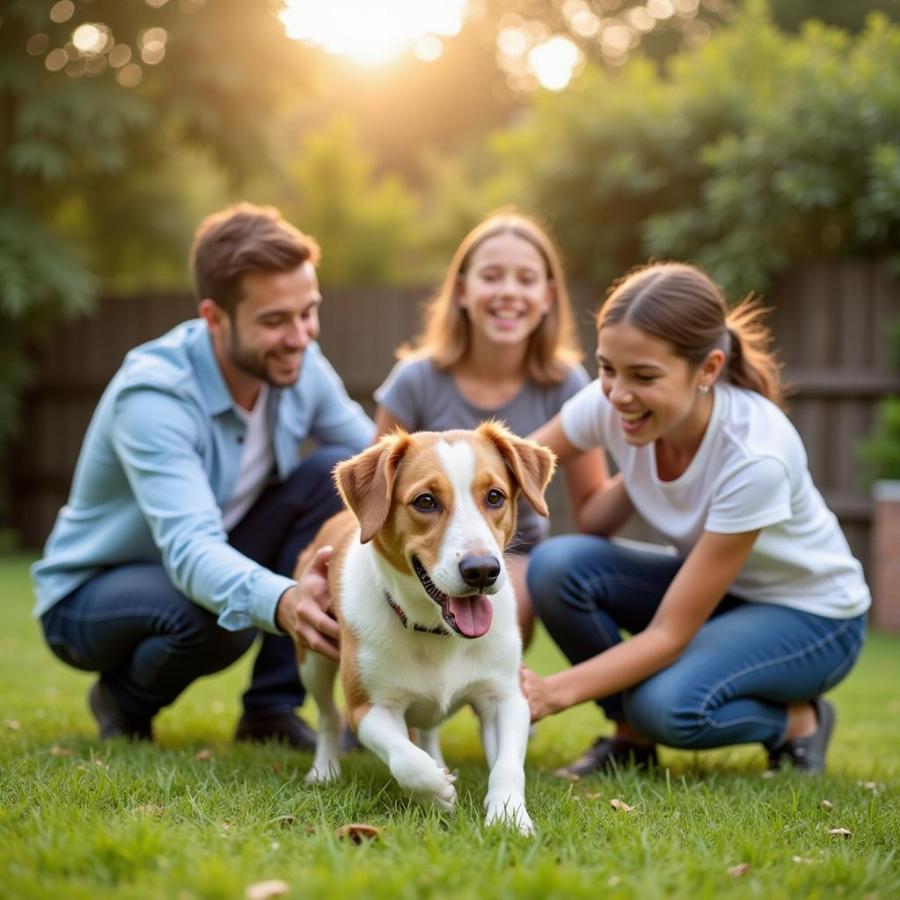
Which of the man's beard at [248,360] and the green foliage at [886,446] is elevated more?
the man's beard at [248,360]

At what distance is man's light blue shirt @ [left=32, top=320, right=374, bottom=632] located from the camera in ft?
11.8

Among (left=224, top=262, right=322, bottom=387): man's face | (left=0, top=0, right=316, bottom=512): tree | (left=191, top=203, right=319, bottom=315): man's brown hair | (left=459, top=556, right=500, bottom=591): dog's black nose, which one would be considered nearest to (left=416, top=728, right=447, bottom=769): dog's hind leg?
(left=459, top=556, right=500, bottom=591): dog's black nose

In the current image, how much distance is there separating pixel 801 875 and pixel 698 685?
1308 mm

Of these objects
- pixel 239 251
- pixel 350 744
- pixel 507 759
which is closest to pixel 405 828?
pixel 507 759

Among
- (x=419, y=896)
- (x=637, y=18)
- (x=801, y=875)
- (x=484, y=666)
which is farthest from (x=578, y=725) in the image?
(x=637, y=18)

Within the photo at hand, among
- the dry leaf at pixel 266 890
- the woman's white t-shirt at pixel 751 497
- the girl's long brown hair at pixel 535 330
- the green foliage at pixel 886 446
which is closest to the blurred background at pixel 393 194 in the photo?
the green foliage at pixel 886 446

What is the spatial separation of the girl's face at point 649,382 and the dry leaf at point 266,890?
6.72ft

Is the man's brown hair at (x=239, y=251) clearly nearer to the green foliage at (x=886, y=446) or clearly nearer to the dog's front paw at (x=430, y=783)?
the dog's front paw at (x=430, y=783)

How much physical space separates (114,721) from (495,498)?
1.97 meters

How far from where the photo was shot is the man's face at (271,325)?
4.11m

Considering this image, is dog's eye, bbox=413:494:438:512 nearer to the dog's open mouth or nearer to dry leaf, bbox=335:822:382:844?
the dog's open mouth

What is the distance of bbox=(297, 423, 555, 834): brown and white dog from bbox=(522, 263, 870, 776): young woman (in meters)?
0.33

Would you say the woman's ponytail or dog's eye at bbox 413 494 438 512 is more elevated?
the woman's ponytail

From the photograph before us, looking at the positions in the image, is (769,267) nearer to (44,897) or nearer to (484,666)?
(484,666)
